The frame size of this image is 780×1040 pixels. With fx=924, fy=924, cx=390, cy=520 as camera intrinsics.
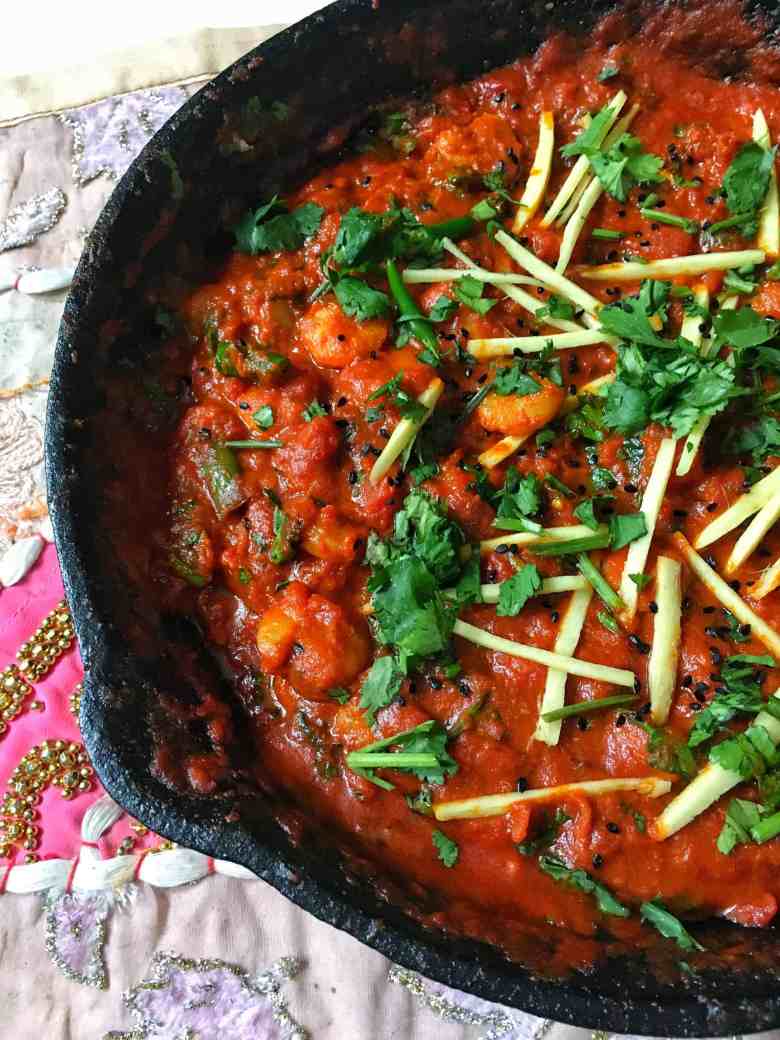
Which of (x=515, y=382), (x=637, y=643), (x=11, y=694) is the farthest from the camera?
(x=11, y=694)

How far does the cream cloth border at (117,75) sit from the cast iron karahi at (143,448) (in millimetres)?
792

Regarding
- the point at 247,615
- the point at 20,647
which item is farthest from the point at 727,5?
the point at 20,647

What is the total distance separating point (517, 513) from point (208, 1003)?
1.47 m

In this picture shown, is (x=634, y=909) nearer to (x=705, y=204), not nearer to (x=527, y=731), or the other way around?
(x=527, y=731)

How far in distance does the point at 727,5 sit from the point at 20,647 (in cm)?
260

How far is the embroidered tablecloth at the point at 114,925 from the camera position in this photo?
7.65 feet

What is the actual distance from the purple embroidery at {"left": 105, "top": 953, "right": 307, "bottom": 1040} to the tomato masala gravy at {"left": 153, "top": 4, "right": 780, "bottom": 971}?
0.60 meters

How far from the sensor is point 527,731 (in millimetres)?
2080

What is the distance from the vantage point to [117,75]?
2.99 meters

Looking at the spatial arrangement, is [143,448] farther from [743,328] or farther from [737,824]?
[737,824]

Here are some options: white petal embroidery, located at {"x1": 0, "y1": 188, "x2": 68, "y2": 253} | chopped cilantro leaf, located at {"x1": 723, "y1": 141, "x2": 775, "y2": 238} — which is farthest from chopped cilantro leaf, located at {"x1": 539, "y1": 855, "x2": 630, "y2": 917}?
white petal embroidery, located at {"x1": 0, "y1": 188, "x2": 68, "y2": 253}

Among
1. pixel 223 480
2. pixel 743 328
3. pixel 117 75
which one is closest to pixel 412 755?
pixel 223 480

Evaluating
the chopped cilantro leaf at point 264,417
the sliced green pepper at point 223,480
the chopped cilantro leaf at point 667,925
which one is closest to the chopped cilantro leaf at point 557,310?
the chopped cilantro leaf at point 264,417

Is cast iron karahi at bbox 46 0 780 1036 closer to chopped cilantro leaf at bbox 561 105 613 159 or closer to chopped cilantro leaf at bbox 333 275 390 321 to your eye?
chopped cilantro leaf at bbox 561 105 613 159
